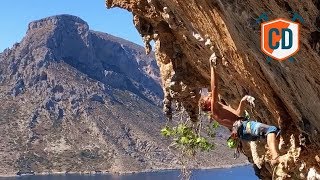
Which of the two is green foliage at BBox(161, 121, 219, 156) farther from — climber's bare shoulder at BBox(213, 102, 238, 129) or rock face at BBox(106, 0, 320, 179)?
climber's bare shoulder at BBox(213, 102, 238, 129)

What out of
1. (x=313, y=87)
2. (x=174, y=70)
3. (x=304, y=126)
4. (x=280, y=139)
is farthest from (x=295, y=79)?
(x=174, y=70)

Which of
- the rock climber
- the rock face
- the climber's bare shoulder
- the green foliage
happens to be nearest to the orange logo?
the rock face

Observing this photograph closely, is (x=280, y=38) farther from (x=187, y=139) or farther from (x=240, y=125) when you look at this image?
(x=187, y=139)

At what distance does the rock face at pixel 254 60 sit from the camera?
24.6 ft

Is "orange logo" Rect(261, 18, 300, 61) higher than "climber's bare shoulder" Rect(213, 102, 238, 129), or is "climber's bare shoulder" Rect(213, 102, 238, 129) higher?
"orange logo" Rect(261, 18, 300, 61)

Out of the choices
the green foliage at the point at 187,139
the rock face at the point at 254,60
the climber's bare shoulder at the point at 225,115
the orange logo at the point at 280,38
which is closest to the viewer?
A: the orange logo at the point at 280,38

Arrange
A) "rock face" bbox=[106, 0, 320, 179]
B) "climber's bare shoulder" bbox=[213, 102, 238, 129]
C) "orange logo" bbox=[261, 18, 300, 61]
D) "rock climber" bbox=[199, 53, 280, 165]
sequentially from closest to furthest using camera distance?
1. "orange logo" bbox=[261, 18, 300, 61]
2. "rock face" bbox=[106, 0, 320, 179]
3. "rock climber" bbox=[199, 53, 280, 165]
4. "climber's bare shoulder" bbox=[213, 102, 238, 129]

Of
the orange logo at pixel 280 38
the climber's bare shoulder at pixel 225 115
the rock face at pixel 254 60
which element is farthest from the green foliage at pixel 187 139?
the orange logo at pixel 280 38

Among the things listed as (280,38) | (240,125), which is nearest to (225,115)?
(240,125)

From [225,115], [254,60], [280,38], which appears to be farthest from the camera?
[225,115]

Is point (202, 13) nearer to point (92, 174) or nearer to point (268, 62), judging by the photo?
point (268, 62)

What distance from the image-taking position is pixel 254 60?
320 inches

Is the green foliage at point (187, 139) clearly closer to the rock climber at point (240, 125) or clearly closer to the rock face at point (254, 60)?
the rock face at point (254, 60)

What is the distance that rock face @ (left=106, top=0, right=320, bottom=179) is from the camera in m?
7.49
